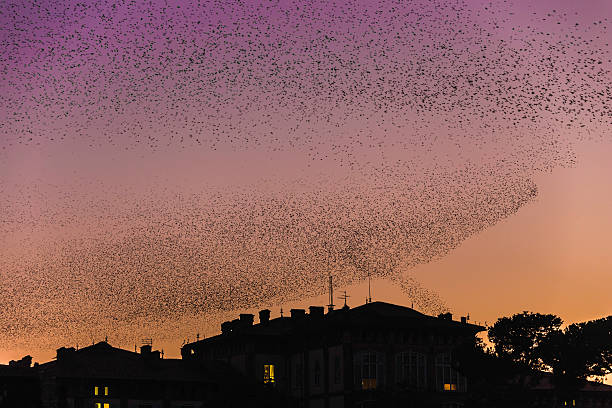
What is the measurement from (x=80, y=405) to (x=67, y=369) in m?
3.13

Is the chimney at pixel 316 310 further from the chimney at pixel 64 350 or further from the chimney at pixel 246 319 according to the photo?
the chimney at pixel 64 350

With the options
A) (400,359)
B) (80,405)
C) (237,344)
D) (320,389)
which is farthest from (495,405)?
(80,405)

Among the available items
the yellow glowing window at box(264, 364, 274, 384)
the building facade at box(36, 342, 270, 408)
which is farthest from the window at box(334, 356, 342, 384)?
the yellow glowing window at box(264, 364, 274, 384)

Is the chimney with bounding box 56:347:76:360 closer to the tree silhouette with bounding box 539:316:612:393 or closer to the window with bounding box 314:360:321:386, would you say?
the window with bounding box 314:360:321:386

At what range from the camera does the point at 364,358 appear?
83.4m

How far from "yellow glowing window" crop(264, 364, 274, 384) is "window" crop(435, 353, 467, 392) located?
581 inches

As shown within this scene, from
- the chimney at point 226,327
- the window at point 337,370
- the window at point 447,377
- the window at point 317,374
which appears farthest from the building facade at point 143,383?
the window at point 447,377

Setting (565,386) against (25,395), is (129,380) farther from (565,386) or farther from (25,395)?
(565,386)

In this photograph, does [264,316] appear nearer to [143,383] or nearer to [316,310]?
[316,310]

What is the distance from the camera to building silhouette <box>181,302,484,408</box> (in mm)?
82500

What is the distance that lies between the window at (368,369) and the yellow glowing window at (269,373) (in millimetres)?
11450

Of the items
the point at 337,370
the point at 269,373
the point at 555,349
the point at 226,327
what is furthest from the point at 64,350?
the point at 555,349

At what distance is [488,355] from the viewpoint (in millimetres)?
94188

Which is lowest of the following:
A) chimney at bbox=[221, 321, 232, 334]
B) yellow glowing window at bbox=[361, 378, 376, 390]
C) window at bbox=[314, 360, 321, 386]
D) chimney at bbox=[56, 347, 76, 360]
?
yellow glowing window at bbox=[361, 378, 376, 390]
